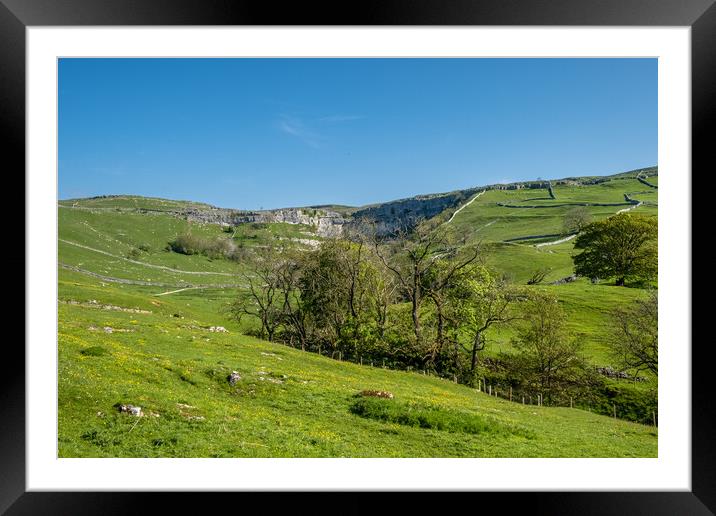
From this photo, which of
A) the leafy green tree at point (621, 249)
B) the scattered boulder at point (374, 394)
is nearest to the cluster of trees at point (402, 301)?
the scattered boulder at point (374, 394)

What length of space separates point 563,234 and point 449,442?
56.0 m

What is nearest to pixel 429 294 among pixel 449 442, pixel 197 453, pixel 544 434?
pixel 544 434

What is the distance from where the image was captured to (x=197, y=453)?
6.27 meters

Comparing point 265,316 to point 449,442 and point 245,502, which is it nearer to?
point 449,442

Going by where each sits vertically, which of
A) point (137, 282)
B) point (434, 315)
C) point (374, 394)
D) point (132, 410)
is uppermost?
point (132, 410)

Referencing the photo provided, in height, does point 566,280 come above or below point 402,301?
above

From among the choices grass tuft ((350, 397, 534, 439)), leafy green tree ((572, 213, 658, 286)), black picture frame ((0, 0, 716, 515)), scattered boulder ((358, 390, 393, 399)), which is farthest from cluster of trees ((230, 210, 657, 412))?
black picture frame ((0, 0, 716, 515))

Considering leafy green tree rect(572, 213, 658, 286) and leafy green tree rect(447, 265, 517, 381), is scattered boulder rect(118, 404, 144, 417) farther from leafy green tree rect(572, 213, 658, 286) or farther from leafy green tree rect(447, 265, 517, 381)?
leafy green tree rect(572, 213, 658, 286)

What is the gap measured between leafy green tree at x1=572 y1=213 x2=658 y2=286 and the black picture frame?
30637 mm
